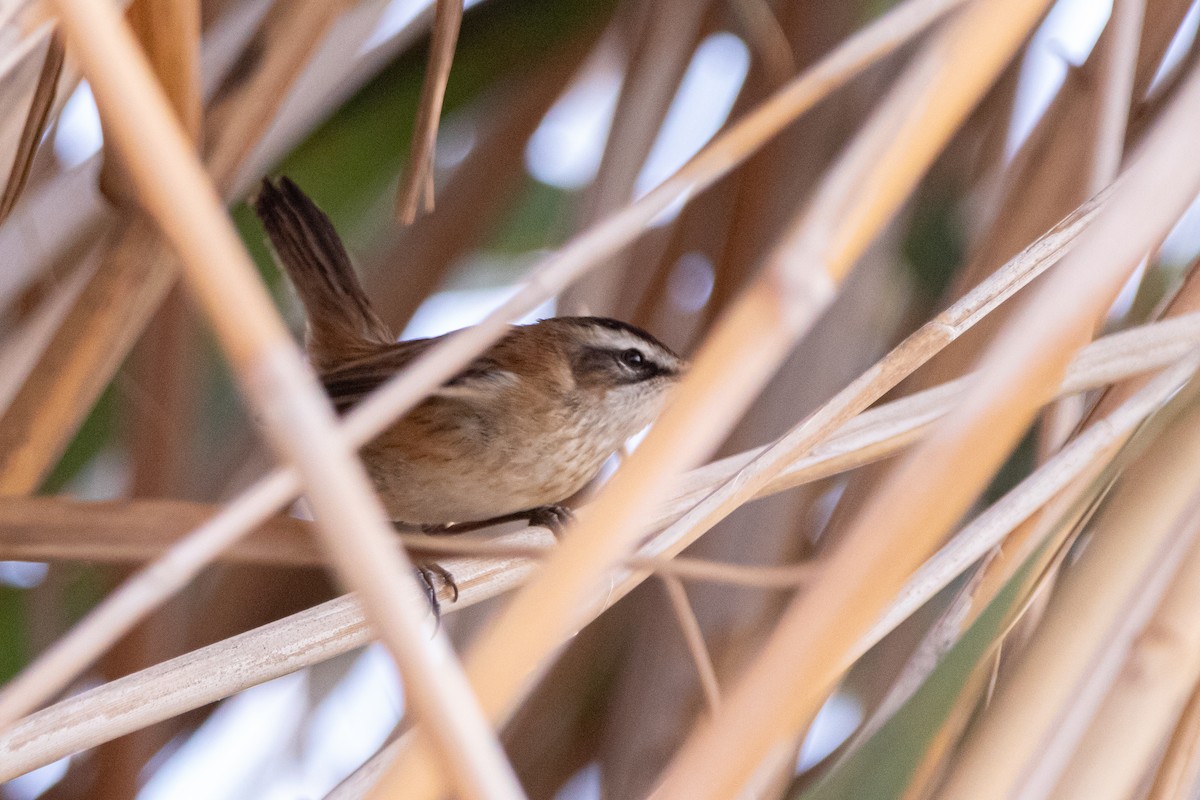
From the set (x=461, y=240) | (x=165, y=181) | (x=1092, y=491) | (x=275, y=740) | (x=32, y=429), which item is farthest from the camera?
(x=461, y=240)

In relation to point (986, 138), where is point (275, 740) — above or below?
below

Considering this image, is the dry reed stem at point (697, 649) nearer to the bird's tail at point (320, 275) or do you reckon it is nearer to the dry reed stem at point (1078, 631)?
the dry reed stem at point (1078, 631)

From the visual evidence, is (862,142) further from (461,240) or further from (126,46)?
(461,240)

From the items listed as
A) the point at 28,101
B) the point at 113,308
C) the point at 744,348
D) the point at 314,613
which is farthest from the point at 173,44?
the point at 744,348

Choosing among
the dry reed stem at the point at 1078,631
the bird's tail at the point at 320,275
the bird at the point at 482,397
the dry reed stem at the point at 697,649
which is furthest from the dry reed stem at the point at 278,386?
the bird's tail at the point at 320,275

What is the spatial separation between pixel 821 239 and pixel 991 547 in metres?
0.52

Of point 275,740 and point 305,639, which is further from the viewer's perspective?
point 275,740

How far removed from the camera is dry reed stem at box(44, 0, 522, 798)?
390 mm

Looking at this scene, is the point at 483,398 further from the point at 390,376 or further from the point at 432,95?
the point at 432,95

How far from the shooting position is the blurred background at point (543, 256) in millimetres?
1354

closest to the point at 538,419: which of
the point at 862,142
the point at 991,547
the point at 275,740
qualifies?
the point at 275,740

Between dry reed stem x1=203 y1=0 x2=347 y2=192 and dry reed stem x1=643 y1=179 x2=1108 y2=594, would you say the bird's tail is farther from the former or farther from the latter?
dry reed stem x1=643 y1=179 x2=1108 y2=594

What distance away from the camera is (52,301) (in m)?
1.22

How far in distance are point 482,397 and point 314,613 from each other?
654 millimetres
